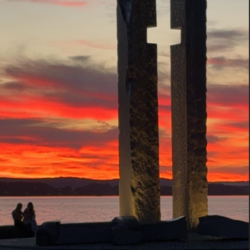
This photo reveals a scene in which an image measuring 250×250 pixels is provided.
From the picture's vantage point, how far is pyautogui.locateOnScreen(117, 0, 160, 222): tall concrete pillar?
56.9ft

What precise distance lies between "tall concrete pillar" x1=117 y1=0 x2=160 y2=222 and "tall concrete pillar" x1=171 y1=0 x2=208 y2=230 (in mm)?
571

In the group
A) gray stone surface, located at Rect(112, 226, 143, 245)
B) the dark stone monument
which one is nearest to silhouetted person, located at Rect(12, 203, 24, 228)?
the dark stone monument

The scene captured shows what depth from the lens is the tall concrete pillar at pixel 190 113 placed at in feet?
57.9

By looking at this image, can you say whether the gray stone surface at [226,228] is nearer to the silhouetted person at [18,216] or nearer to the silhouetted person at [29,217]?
the silhouetted person at [29,217]

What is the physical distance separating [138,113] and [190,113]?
3.91 ft

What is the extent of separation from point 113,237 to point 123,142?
2592 mm

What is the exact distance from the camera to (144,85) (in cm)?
1759

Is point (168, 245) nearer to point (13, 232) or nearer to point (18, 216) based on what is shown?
point (18, 216)

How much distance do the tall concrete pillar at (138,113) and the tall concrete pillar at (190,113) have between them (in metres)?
0.57

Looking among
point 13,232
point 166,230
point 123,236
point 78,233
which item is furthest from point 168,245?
point 13,232

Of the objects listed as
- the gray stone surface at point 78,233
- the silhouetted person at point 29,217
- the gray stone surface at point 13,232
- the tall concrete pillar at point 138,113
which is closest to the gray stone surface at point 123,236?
the gray stone surface at point 78,233

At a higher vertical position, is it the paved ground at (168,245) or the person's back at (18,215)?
the person's back at (18,215)

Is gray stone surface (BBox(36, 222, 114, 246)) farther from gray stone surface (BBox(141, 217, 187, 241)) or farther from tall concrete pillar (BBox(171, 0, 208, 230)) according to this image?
tall concrete pillar (BBox(171, 0, 208, 230))

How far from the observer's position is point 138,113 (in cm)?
1742
